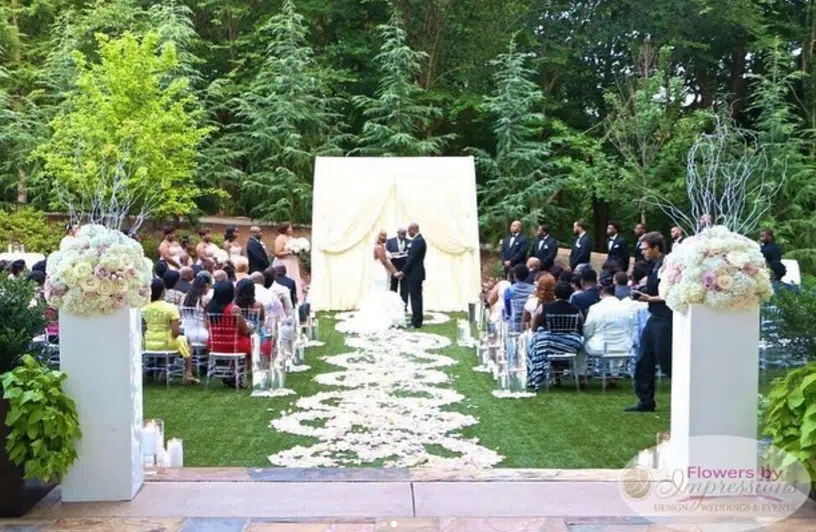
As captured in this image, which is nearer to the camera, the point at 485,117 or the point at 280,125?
the point at 280,125

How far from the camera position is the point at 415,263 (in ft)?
44.6

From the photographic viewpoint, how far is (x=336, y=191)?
51.1 ft

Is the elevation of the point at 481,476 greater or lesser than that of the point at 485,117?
lesser

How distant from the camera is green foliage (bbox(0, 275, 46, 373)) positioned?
4992 millimetres

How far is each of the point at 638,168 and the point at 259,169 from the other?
10.0m

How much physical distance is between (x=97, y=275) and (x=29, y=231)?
17900 mm

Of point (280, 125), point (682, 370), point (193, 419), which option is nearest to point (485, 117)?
point (280, 125)

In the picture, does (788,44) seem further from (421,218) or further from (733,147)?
(421,218)

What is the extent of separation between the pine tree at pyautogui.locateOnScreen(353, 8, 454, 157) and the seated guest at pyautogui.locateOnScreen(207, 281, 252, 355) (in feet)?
46.5

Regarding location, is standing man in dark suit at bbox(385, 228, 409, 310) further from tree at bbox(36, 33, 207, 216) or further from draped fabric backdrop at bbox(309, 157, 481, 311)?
tree at bbox(36, 33, 207, 216)

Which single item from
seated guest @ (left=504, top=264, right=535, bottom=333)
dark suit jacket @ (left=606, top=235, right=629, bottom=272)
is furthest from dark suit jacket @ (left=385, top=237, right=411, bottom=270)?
seated guest @ (left=504, top=264, right=535, bottom=333)

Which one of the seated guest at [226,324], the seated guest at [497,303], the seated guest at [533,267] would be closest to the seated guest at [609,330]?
the seated guest at [497,303]

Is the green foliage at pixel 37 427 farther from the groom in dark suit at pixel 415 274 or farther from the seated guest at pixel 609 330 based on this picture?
the groom in dark suit at pixel 415 274

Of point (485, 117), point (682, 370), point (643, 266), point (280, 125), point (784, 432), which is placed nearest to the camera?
point (784, 432)
